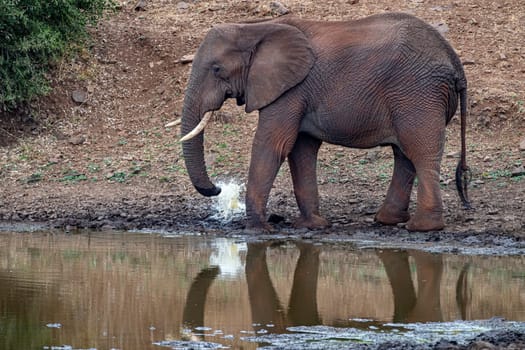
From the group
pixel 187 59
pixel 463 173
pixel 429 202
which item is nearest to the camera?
pixel 429 202

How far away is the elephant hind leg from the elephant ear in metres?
1.46

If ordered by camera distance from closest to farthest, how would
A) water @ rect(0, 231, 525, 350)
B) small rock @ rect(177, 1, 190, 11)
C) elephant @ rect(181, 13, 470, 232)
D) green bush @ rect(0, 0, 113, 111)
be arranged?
water @ rect(0, 231, 525, 350), elephant @ rect(181, 13, 470, 232), green bush @ rect(0, 0, 113, 111), small rock @ rect(177, 1, 190, 11)

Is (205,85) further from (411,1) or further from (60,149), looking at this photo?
(411,1)

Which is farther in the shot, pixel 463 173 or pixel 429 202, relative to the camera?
pixel 463 173

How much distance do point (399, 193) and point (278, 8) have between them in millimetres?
6824

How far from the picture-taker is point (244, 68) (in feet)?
45.2

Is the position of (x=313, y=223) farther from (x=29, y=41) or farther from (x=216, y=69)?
(x=29, y=41)

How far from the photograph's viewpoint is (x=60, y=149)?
17734 mm

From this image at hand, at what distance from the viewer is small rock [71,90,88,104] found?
1892cm

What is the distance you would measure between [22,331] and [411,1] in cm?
1310

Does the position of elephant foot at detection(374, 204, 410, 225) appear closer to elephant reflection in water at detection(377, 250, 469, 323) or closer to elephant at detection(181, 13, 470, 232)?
elephant at detection(181, 13, 470, 232)

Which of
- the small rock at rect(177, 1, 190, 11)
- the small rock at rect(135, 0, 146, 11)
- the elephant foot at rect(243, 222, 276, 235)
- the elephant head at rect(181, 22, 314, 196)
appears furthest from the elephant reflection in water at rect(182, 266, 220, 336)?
the small rock at rect(135, 0, 146, 11)

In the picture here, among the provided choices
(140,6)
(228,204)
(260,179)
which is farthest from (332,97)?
(140,6)

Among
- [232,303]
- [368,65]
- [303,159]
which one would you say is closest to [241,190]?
[303,159]
